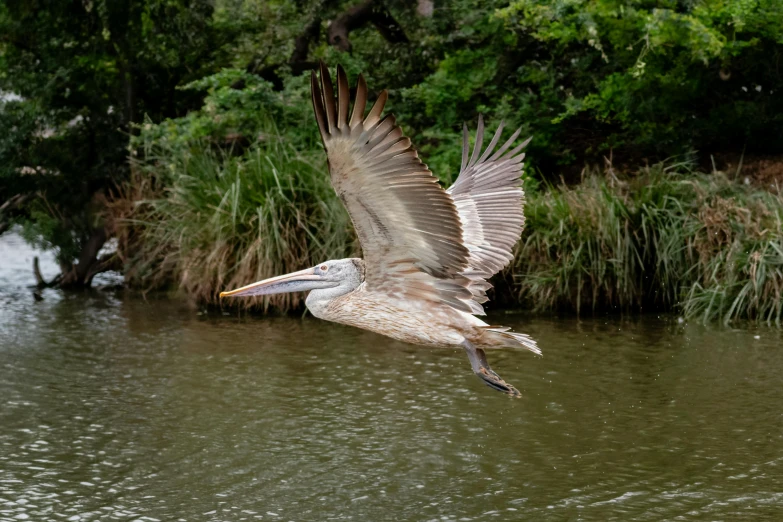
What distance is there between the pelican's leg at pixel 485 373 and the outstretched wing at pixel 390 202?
0.21m

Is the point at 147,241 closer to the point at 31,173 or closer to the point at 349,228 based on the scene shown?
the point at 31,173

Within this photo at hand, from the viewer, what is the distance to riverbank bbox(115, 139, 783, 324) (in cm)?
1108

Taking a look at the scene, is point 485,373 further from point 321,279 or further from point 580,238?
point 580,238

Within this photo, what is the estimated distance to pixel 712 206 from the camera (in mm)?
11453

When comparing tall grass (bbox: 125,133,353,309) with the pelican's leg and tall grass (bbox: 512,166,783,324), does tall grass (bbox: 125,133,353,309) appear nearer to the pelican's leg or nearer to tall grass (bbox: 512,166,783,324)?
tall grass (bbox: 512,166,783,324)

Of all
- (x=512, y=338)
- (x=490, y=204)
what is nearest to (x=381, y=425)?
(x=490, y=204)

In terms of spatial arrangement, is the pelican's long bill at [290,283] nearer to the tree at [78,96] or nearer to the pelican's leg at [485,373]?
the pelican's leg at [485,373]

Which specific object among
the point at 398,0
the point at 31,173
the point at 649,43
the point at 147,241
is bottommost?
the point at 147,241

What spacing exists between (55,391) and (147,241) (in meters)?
4.91

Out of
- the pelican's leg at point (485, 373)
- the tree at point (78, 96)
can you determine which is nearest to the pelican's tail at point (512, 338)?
the pelican's leg at point (485, 373)

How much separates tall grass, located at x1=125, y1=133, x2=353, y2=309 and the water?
2.32 ft

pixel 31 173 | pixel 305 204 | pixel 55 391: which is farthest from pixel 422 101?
pixel 55 391

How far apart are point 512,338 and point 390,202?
106 cm

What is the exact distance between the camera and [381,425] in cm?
775
